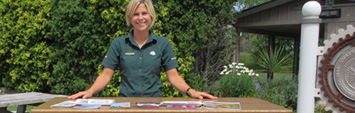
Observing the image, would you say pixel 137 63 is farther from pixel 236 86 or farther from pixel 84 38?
pixel 84 38

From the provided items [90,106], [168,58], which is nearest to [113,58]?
[168,58]

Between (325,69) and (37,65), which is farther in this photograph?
(37,65)

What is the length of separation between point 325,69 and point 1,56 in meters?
6.97

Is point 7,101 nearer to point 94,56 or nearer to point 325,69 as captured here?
point 94,56

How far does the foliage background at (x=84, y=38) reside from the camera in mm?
5074

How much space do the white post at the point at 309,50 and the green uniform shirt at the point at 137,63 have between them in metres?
1.42

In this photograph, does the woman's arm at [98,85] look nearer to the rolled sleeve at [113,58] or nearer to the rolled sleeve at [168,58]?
the rolled sleeve at [113,58]

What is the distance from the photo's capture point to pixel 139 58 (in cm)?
226

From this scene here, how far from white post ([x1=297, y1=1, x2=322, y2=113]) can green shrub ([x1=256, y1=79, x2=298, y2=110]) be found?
2.44m

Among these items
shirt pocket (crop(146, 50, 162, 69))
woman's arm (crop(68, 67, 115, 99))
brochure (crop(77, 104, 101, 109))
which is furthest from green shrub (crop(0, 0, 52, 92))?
brochure (crop(77, 104, 101, 109))

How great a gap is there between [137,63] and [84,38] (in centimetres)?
347

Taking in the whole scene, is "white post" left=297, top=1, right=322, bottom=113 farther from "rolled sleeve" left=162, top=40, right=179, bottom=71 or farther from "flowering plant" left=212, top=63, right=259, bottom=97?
"flowering plant" left=212, top=63, right=259, bottom=97

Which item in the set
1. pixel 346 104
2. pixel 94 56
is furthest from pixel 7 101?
pixel 346 104

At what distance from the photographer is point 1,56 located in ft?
22.5
